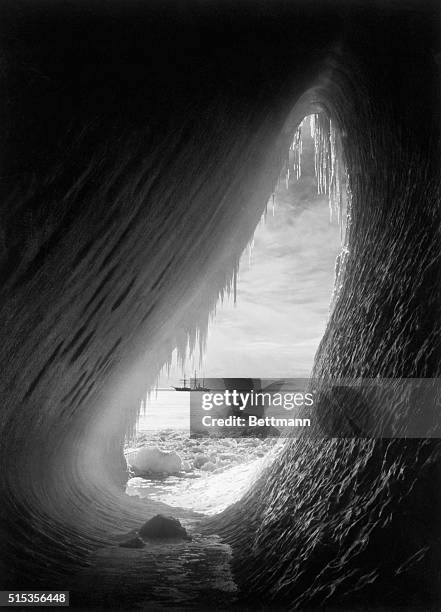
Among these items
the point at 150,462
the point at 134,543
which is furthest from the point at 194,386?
the point at 150,462

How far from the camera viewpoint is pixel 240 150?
371cm

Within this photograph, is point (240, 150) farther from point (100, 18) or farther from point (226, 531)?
point (226, 531)

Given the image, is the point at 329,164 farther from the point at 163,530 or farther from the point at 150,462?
the point at 150,462

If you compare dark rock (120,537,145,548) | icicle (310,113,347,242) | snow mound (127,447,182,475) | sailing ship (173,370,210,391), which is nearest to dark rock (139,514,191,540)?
dark rock (120,537,145,548)

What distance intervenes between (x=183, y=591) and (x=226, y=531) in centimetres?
175

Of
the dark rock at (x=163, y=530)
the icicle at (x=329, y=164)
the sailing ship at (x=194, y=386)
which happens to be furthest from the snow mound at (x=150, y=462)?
the icicle at (x=329, y=164)

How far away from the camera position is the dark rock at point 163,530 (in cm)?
470

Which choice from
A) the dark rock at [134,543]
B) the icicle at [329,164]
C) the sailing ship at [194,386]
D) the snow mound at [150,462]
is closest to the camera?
the sailing ship at [194,386]

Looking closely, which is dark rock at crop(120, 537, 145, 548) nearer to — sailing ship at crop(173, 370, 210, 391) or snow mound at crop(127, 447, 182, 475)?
sailing ship at crop(173, 370, 210, 391)

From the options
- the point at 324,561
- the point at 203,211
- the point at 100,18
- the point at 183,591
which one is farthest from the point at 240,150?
the point at 183,591

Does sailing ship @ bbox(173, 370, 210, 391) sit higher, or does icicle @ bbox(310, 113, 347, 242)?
icicle @ bbox(310, 113, 347, 242)

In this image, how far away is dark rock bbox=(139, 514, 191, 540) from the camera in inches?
185

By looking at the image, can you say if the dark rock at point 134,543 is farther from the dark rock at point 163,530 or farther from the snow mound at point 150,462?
the snow mound at point 150,462

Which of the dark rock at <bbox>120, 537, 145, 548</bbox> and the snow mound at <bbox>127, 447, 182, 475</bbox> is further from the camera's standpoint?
the snow mound at <bbox>127, 447, 182, 475</bbox>
